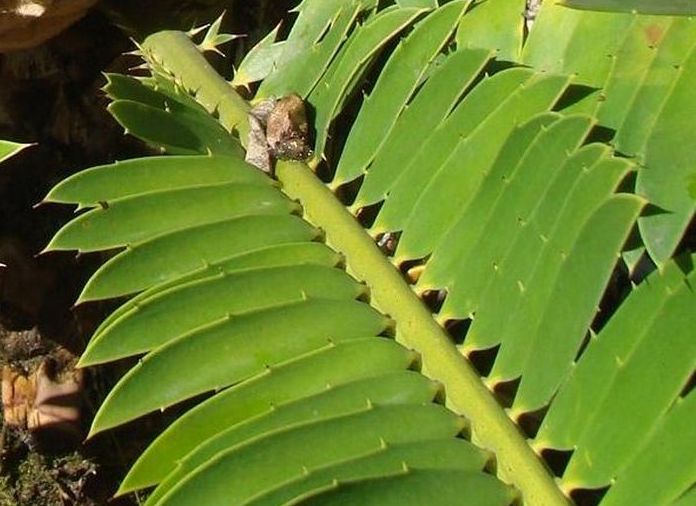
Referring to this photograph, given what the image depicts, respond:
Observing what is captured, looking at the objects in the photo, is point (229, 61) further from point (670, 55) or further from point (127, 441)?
point (670, 55)

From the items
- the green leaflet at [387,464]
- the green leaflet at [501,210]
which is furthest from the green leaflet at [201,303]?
the green leaflet at [387,464]

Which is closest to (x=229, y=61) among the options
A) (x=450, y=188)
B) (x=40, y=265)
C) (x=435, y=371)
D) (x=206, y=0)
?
(x=206, y=0)

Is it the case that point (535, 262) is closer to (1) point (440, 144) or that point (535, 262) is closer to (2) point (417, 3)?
(1) point (440, 144)

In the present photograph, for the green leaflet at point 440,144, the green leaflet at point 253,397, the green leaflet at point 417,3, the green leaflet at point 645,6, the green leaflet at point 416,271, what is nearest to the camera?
the green leaflet at point 645,6

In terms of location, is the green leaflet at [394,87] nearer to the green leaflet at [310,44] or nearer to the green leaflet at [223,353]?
the green leaflet at [310,44]

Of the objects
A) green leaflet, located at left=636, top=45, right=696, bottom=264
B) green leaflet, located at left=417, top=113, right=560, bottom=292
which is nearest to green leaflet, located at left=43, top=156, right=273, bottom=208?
green leaflet, located at left=417, top=113, right=560, bottom=292

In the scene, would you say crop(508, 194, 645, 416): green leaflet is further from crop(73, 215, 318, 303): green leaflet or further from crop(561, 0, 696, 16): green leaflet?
crop(73, 215, 318, 303): green leaflet
